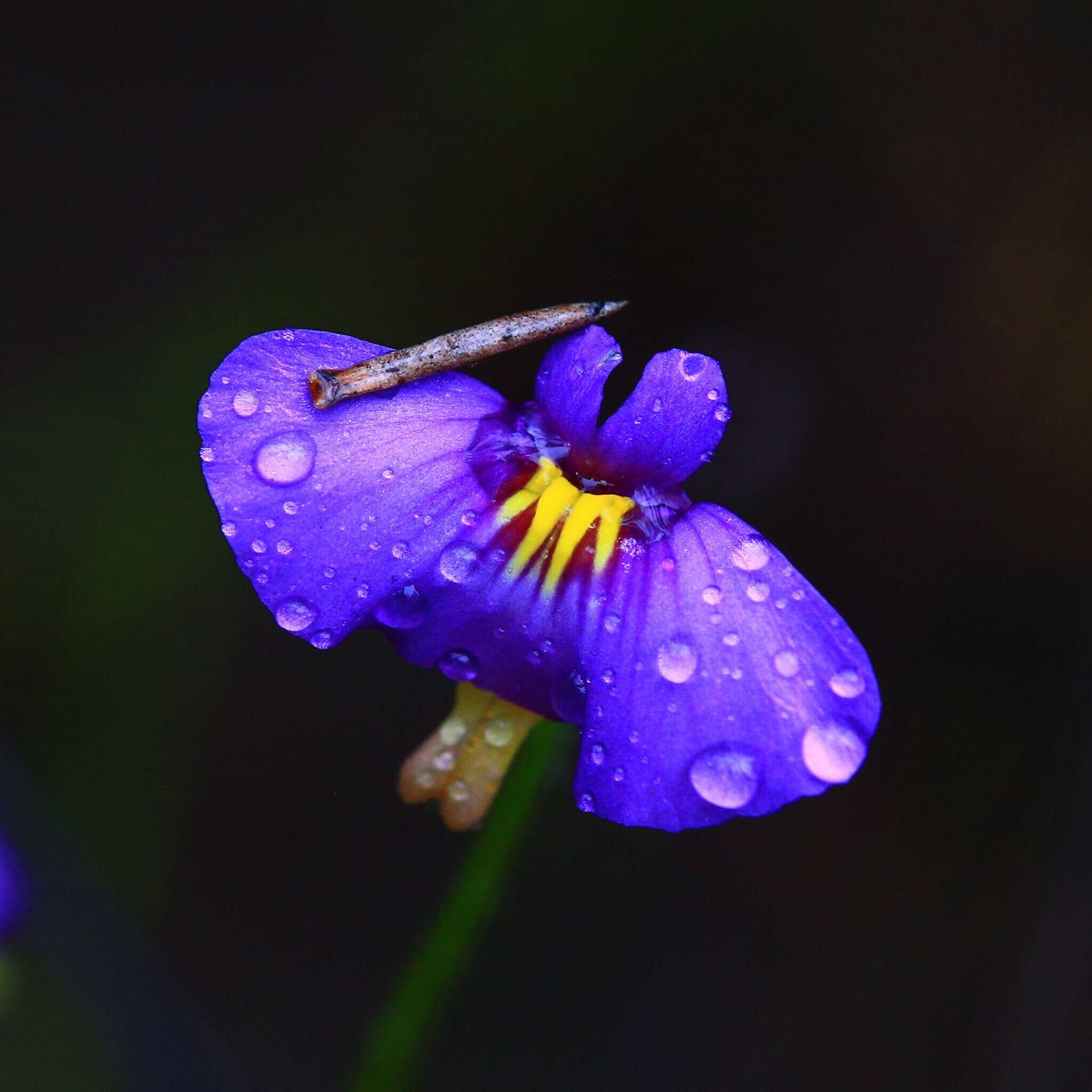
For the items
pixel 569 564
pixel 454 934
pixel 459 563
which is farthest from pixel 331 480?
pixel 454 934

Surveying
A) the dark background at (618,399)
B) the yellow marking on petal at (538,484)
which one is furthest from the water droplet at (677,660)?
the dark background at (618,399)

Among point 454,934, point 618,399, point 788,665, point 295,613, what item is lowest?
point 454,934

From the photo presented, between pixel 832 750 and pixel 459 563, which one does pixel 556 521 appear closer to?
pixel 459 563

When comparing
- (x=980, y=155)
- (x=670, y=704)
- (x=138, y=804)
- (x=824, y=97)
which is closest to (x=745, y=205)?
(x=824, y=97)

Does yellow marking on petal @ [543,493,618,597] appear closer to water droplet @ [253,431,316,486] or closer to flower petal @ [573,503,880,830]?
flower petal @ [573,503,880,830]

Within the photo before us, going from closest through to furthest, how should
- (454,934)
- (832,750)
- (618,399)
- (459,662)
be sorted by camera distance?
(832,750) → (459,662) → (454,934) → (618,399)

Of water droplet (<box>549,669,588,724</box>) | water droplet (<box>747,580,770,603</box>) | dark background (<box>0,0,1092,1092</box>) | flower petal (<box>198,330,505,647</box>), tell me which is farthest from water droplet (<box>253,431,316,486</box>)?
A: dark background (<box>0,0,1092,1092</box>)
